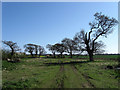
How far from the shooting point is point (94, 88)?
722cm

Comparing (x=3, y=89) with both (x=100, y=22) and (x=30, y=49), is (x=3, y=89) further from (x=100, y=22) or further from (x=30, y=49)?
(x=30, y=49)

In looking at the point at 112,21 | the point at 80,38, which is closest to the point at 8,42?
the point at 80,38

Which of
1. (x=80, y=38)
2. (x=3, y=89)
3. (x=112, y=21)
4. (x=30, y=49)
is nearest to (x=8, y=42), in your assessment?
(x=30, y=49)

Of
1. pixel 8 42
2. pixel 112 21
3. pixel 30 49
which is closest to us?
pixel 112 21

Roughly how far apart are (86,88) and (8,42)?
5824 cm

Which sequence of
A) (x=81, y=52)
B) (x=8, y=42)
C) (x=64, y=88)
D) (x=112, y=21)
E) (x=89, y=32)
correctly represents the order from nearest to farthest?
(x=64, y=88)
(x=112, y=21)
(x=89, y=32)
(x=81, y=52)
(x=8, y=42)

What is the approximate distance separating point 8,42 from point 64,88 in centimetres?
5749

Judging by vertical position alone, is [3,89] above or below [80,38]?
below

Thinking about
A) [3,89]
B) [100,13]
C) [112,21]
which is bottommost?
[3,89]

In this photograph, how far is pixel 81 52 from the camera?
37.4 meters

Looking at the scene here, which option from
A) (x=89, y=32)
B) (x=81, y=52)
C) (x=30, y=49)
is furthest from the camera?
(x=30, y=49)

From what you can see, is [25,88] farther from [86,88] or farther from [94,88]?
[94,88]

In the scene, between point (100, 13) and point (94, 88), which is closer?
point (94, 88)

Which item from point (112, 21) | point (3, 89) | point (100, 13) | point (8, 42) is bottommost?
point (3, 89)
